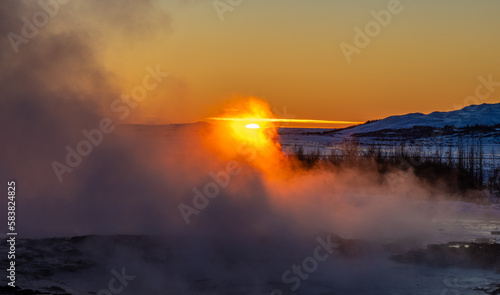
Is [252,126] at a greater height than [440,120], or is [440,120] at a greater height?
[440,120]

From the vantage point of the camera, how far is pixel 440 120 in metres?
129

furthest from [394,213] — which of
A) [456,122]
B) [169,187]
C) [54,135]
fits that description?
[456,122]

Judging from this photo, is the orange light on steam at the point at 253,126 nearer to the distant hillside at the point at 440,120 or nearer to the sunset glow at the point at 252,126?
the sunset glow at the point at 252,126

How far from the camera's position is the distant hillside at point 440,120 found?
117613 millimetres

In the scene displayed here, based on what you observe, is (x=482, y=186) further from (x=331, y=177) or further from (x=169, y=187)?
(x=169, y=187)

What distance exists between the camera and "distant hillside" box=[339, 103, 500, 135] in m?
118

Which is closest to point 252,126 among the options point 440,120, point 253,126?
point 253,126

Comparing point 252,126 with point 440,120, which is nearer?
point 252,126

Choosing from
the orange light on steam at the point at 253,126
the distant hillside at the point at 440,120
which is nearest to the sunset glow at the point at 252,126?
the orange light on steam at the point at 253,126

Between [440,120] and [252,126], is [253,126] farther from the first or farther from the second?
[440,120]

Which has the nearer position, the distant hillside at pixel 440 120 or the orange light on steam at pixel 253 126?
the orange light on steam at pixel 253 126

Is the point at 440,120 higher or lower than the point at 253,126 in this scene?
higher

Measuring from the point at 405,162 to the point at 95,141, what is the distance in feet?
49.5

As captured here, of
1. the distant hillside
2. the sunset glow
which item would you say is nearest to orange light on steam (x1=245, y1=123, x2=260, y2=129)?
the sunset glow
